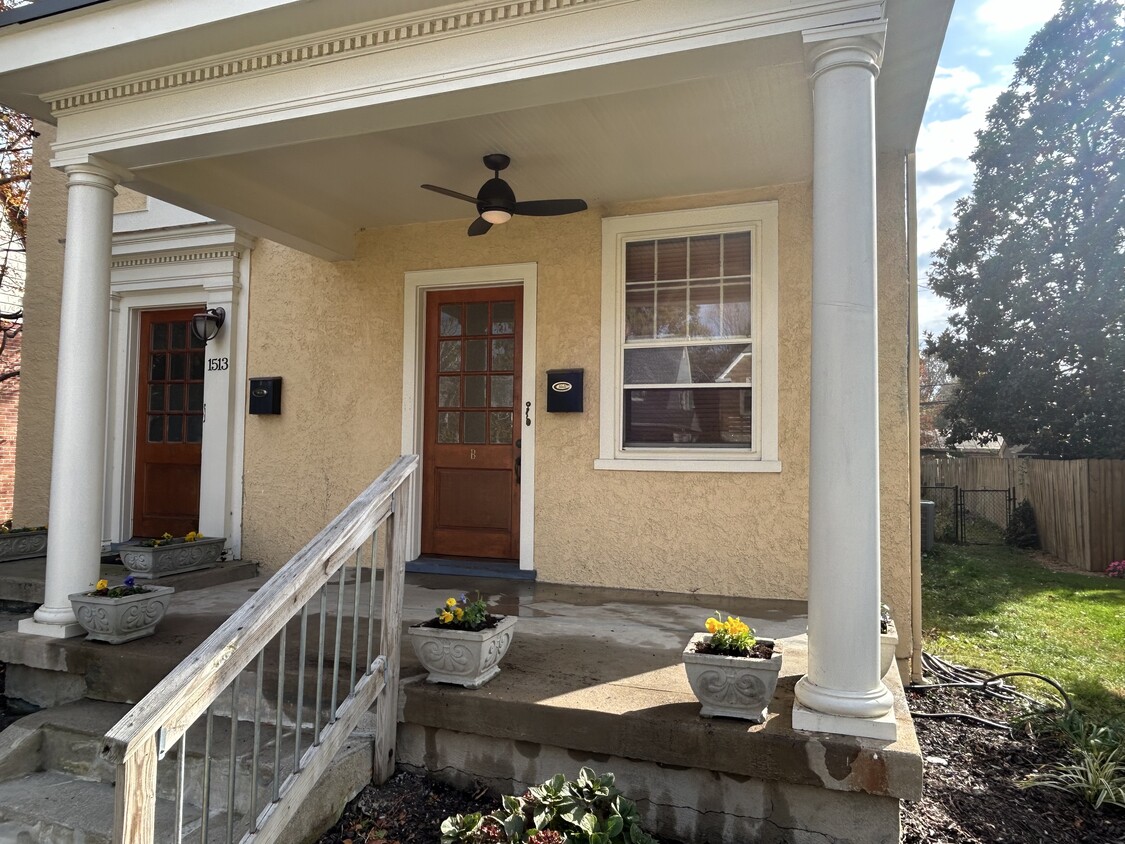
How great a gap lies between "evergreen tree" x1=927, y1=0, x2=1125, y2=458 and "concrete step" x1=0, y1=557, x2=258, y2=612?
13746 millimetres

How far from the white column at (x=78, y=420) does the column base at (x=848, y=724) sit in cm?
335

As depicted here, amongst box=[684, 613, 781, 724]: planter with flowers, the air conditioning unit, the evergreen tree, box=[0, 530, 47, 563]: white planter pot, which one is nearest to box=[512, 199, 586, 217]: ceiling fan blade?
box=[684, 613, 781, 724]: planter with flowers

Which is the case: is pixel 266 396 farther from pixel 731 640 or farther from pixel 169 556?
pixel 731 640

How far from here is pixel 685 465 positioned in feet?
14.4

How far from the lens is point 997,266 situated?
1417 centimetres

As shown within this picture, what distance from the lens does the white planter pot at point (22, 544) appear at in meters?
5.23

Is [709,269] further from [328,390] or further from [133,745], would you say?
[133,745]

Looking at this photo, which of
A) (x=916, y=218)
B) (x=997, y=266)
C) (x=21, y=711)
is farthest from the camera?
(x=997, y=266)

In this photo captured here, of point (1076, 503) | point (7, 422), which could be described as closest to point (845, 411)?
point (1076, 503)

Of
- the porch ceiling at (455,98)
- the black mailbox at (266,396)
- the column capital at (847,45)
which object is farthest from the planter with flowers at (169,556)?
the column capital at (847,45)

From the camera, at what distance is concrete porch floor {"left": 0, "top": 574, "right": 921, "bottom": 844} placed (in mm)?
2107

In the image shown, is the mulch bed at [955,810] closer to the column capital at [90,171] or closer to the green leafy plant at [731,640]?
the green leafy plant at [731,640]

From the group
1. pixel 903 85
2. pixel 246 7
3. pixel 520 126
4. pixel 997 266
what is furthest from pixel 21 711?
pixel 997 266

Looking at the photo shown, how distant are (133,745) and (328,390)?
4038 millimetres
